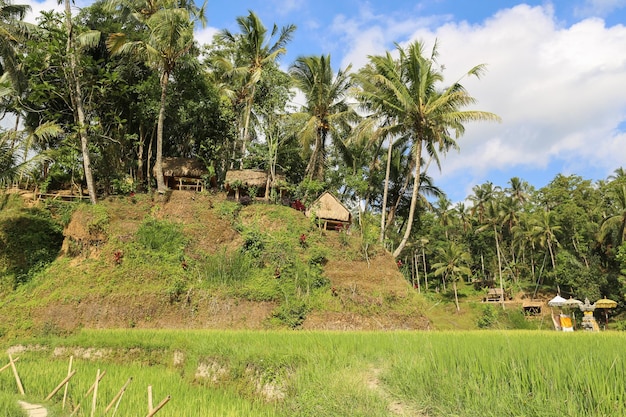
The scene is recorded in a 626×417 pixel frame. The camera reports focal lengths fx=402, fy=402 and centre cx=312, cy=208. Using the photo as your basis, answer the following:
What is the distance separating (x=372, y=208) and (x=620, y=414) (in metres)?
24.0

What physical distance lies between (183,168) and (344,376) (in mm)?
15757

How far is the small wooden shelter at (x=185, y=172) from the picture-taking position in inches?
725

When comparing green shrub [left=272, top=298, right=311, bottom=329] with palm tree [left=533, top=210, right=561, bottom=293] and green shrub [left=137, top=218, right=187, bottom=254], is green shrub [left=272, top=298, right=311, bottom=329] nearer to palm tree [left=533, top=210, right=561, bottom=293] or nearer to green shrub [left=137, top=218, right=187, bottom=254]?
green shrub [left=137, top=218, right=187, bottom=254]

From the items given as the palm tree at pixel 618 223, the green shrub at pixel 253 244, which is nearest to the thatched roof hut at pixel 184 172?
the green shrub at pixel 253 244

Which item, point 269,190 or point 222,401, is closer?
point 222,401

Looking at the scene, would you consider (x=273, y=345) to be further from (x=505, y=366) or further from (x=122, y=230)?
(x=122, y=230)

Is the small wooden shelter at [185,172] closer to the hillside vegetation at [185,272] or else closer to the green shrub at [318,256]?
the hillside vegetation at [185,272]

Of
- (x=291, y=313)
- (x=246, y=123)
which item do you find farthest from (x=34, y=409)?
(x=246, y=123)

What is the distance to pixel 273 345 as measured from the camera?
6539 mm

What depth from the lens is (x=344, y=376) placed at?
180 inches

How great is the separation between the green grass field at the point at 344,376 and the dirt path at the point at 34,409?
0.37 feet

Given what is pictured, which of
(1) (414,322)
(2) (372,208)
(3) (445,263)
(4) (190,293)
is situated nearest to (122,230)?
(4) (190,293)

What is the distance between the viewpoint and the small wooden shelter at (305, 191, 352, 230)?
56.5ft

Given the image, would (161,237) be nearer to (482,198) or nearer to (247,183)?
(247,183)
